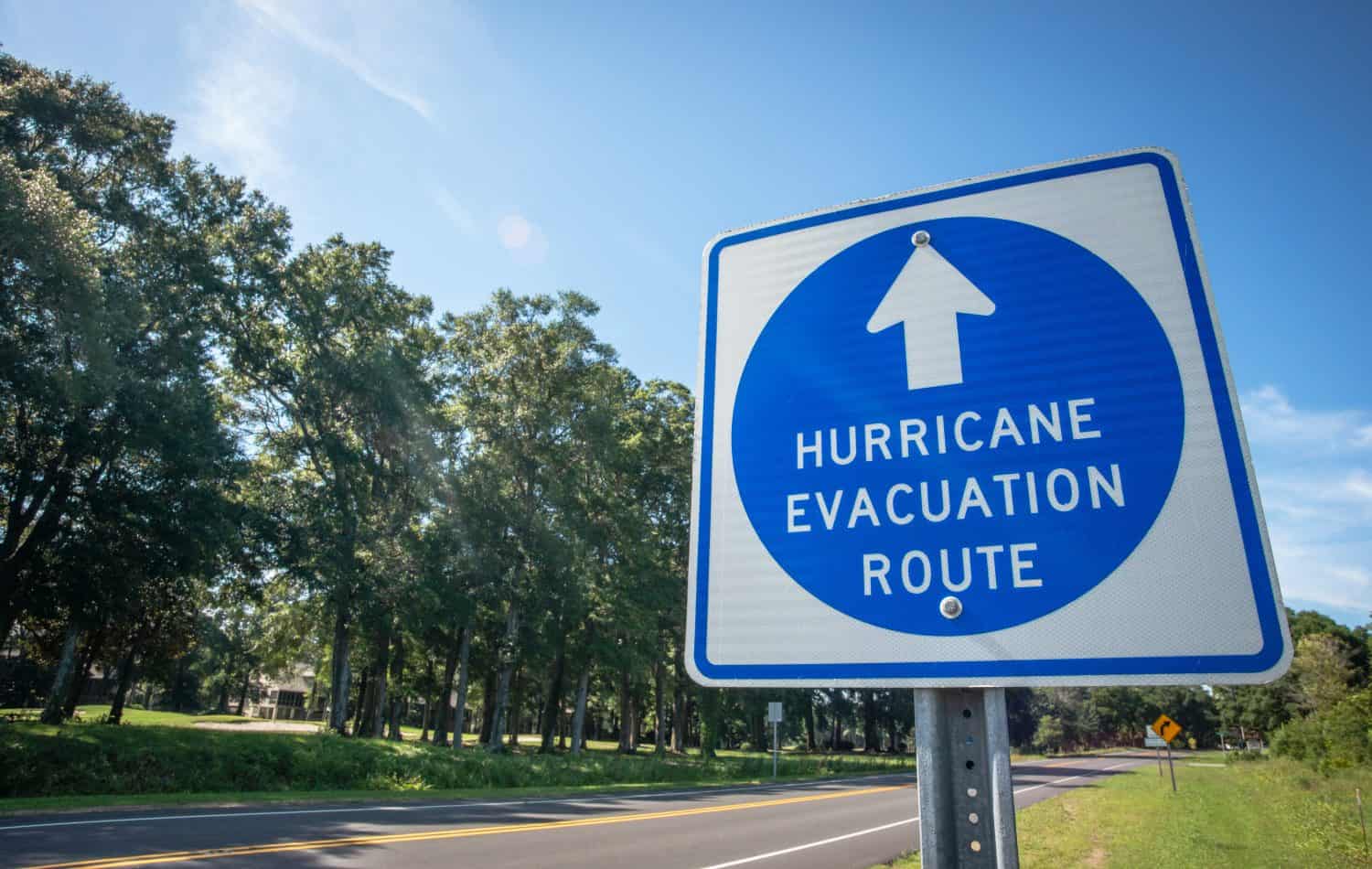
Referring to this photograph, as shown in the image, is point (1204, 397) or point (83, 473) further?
point (83, 473)

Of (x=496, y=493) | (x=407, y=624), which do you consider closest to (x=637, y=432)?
(x=496, y=493)

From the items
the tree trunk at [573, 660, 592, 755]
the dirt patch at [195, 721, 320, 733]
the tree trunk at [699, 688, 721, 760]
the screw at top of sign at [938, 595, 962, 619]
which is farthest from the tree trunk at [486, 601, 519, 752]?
the screw at top of sign at [938, 595, 962, 619]

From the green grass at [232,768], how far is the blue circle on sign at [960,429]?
17049 millimetres

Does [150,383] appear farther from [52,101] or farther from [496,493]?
[496,493]

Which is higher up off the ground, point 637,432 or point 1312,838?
point 637,432

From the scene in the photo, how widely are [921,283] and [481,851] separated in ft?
37.5

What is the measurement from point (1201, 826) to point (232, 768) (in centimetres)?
2363

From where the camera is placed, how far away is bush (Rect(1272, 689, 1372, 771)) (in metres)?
28.2

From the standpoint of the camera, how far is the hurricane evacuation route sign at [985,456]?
1148 mm

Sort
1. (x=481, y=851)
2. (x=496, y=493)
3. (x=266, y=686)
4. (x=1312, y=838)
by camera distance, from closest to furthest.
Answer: (x=481, y=851), (x=1312, y=838), (x=496, y=493), (x=266, y=686)

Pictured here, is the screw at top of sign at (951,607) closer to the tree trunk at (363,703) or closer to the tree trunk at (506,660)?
the tree trunk at (506,660)

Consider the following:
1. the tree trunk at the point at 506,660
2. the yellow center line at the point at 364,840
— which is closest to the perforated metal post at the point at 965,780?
the yellow center line at the point at 364,840

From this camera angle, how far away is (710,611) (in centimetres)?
145

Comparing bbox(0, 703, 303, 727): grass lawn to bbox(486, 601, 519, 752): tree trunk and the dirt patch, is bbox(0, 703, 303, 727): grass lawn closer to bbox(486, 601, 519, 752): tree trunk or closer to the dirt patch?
the dirt patch
